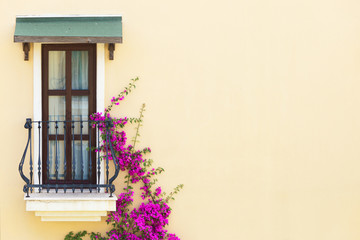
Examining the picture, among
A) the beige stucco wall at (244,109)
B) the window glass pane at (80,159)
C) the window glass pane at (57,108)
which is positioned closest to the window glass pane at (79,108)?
the window glass pane at (57,108)

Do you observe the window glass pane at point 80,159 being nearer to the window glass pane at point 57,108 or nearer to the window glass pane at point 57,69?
the window glass pane at point 57,108

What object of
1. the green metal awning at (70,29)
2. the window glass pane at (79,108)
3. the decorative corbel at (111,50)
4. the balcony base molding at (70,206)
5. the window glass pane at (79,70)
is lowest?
the balcony base molding at (70,206)

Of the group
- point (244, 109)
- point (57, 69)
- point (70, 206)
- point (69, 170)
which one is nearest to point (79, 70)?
point (57, 69)

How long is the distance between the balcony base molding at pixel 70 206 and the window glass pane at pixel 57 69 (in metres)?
1.45

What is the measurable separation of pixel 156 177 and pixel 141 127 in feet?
2.25

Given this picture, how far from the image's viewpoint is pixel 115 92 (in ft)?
21.0

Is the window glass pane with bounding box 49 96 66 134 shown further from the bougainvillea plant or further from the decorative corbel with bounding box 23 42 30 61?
the decorative corbel with bounding box 23 42 30 61

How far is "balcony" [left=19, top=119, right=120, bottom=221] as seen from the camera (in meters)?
5.97

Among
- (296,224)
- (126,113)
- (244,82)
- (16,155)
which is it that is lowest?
(296,224)

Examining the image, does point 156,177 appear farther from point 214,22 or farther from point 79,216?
point 214,22

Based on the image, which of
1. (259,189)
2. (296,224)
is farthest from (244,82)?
(296,224)

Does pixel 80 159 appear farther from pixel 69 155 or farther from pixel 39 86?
pixel 39 86

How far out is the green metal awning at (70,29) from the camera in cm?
607

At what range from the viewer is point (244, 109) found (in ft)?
21.4
